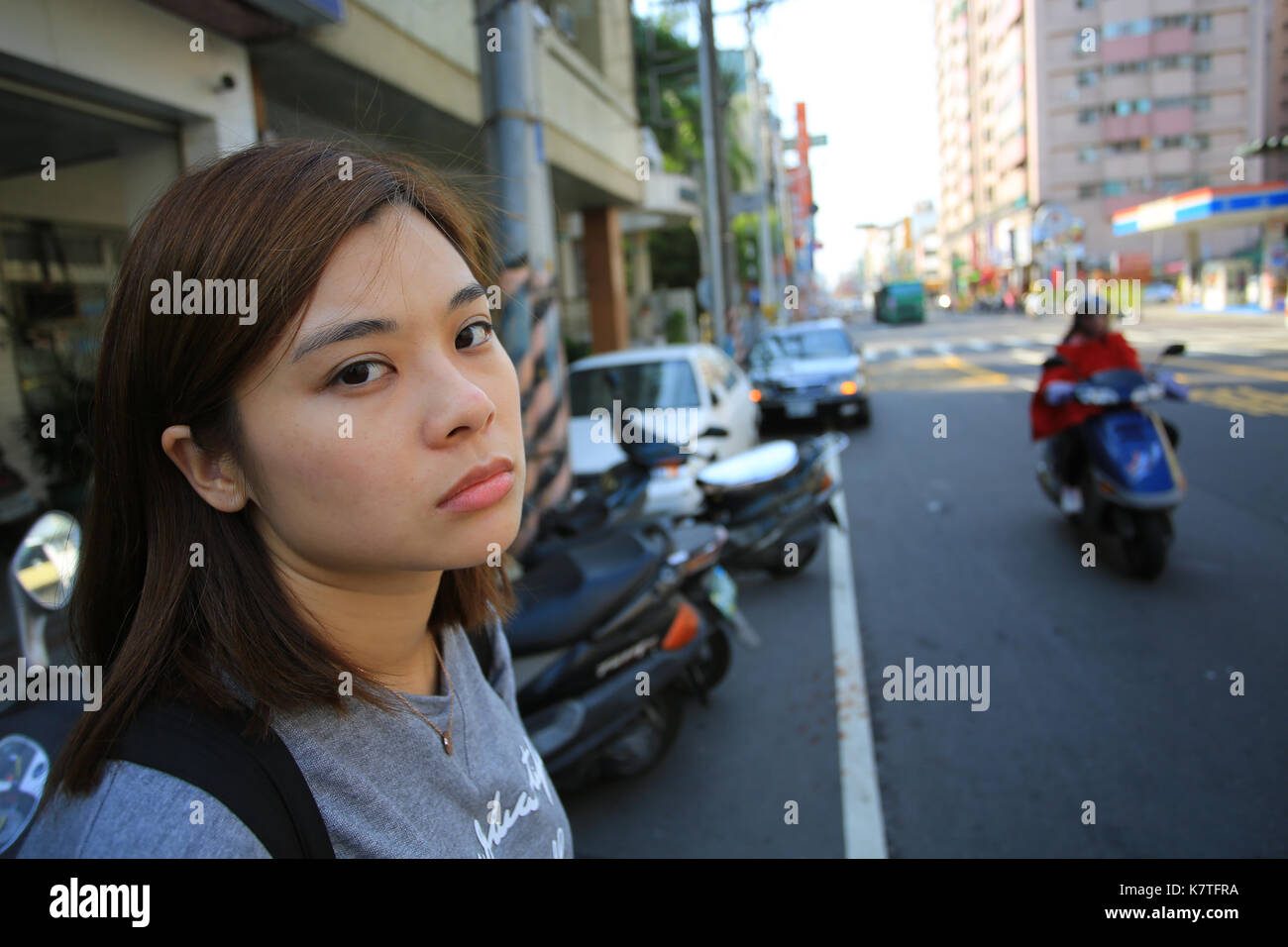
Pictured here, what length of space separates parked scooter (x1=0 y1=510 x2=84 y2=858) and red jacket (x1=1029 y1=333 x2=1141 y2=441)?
5.67 m

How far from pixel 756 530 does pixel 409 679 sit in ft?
14.8

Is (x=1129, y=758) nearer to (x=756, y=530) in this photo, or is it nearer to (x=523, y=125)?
(x=756, y=530)

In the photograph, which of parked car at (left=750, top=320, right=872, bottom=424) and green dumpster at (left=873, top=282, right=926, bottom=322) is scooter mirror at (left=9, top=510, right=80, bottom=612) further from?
green dumpster at (left=873, top=282, right=926, bottom=322)

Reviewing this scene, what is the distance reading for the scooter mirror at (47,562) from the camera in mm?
2004

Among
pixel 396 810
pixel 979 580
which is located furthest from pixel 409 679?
pixel 979 580

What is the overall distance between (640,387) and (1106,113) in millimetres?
62542

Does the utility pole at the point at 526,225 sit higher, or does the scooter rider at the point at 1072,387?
the utility pole at the point at 526,225

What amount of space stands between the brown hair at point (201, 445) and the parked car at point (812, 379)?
11.4 meters

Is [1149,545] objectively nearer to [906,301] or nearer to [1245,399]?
[1245,399]

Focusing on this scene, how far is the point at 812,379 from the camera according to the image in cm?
1240

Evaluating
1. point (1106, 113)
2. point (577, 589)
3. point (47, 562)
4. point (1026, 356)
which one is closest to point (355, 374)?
point (47, 562)

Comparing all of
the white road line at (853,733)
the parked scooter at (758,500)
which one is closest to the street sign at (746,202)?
the parked scooter at (758,500)

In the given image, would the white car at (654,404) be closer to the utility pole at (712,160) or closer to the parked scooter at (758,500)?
the parked scooter at (758,500)

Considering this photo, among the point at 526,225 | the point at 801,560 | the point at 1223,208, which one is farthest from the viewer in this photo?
the point at 1223,208
